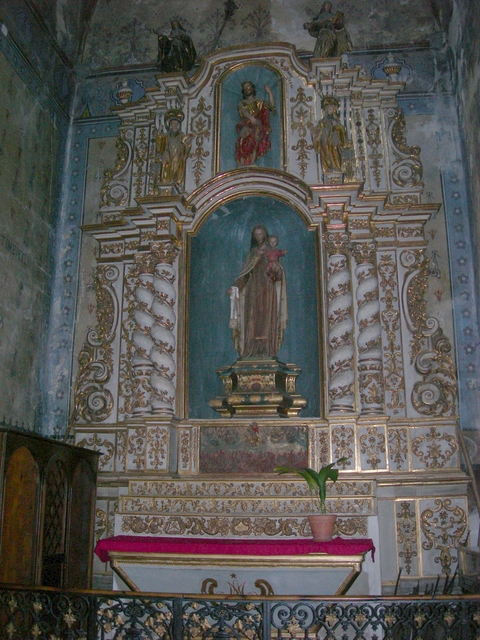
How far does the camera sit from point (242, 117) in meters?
9.54

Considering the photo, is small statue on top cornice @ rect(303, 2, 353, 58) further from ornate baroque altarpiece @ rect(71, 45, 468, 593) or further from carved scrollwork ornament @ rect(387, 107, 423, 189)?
carved scrollwork ornament @ rect(387, 107, 423, 189)

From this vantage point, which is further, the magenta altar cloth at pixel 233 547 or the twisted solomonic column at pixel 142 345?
the twisted solomonic column at pixel 142 345

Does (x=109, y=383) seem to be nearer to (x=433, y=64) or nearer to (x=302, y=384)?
(x=302, y=384)

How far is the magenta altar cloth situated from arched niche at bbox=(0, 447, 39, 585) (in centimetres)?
68

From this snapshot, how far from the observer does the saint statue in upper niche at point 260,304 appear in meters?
8.66

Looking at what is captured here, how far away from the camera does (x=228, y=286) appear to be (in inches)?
360

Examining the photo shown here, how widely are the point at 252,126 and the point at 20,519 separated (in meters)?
5.80

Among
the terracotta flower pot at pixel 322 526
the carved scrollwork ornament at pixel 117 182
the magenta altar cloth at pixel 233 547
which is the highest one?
the carved scrollwork ornament at pixel 117 182

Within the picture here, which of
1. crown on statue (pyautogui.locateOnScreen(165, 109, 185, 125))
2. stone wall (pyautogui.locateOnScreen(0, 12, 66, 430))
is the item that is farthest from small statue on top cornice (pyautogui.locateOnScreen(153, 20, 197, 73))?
stone wall (pyautogui.locateOnScreen(0, 12, 66, 430))

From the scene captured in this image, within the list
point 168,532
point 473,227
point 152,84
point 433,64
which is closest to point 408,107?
point 433,64

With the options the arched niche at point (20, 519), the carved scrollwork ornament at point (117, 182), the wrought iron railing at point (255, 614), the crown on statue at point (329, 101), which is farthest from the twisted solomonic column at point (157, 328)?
the wrought iron railing at point (255, 614)

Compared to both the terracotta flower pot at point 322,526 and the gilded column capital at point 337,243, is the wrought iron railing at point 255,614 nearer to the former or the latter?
the terracotta flower pot at point 322,526

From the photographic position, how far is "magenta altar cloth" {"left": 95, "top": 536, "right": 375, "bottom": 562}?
632 centimetres

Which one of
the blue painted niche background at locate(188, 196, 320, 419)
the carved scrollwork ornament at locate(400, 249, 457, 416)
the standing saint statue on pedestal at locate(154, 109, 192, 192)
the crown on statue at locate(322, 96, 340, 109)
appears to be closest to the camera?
the carved scrollwork ornament at locate(400, 249, 457, 416)
